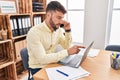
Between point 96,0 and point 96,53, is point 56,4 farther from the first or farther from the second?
point 96,0

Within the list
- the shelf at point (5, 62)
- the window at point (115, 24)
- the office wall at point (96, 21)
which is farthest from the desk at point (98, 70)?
Result: the window at point (115, 24)

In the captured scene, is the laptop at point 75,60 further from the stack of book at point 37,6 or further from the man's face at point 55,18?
the stack of book at point 37,6

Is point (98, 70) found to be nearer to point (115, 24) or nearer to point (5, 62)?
point (5, 62)

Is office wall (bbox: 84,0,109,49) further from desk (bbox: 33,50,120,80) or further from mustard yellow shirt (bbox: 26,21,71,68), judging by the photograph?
desk (bbox: 33,50,120,80)

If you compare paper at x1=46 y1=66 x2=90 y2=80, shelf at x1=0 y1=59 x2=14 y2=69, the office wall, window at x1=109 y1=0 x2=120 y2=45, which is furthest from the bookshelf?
window at x1=109 y1=0 x2=120 y2=45

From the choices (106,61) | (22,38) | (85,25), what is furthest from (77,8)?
(106,61)

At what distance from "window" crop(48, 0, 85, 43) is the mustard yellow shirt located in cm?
129

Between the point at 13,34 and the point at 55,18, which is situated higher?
the point at 55,18

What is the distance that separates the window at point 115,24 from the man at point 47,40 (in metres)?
1.40

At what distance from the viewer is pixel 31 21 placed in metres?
2.40

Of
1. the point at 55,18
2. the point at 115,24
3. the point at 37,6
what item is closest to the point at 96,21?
the point at 115,24

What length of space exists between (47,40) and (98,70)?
0.63 metres

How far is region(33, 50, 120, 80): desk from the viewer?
0.97m

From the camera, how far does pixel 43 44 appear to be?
54.3 inches
